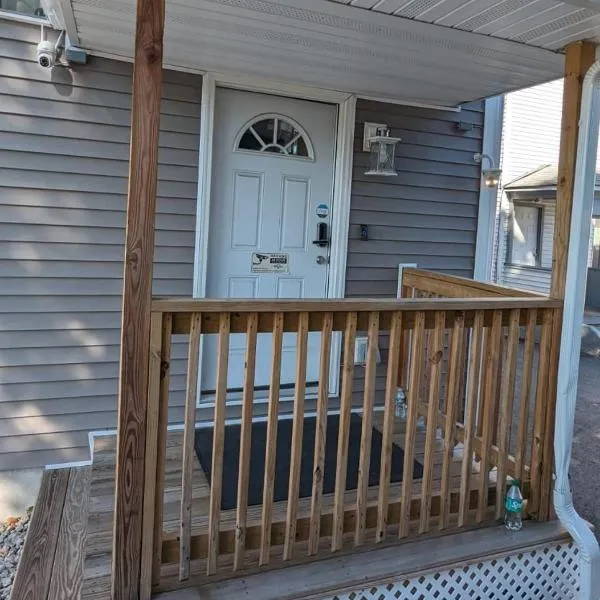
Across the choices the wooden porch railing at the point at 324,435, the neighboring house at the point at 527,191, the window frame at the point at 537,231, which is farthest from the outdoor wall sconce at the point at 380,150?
the window frame at the point at 537,231

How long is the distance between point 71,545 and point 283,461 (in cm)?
106

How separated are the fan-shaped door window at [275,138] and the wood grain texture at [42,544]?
7.02 feet

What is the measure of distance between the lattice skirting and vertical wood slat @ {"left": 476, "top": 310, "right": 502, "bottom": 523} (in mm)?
220

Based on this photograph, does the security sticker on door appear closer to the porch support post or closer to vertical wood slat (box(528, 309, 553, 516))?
vertical wood slat (box(528, 309, 553, 516))

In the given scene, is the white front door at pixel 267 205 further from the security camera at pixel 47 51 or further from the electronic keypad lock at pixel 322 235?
the security camera at pixel 47 51

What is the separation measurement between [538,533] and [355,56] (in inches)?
94.5

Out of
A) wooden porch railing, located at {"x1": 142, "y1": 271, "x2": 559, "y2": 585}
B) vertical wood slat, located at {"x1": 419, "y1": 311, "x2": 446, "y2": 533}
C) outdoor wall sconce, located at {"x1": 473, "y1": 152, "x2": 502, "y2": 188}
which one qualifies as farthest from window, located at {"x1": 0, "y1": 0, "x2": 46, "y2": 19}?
outdoor wall sconce, located at {"x1": 473, "y1": 152, "x2": 502, "y2": 188}

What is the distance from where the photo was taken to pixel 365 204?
3.77 m

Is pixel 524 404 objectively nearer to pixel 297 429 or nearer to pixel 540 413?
pixel 540 413

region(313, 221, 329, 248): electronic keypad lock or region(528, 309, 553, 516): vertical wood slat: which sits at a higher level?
region(313, 221, 329, 248): electronic keypad lock

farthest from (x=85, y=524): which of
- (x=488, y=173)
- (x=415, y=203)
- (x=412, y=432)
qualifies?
(x=488, y=173)

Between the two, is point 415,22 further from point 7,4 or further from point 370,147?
point 7,4

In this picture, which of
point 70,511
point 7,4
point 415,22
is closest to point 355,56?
point 415,22

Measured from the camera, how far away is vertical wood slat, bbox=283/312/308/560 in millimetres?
2089
